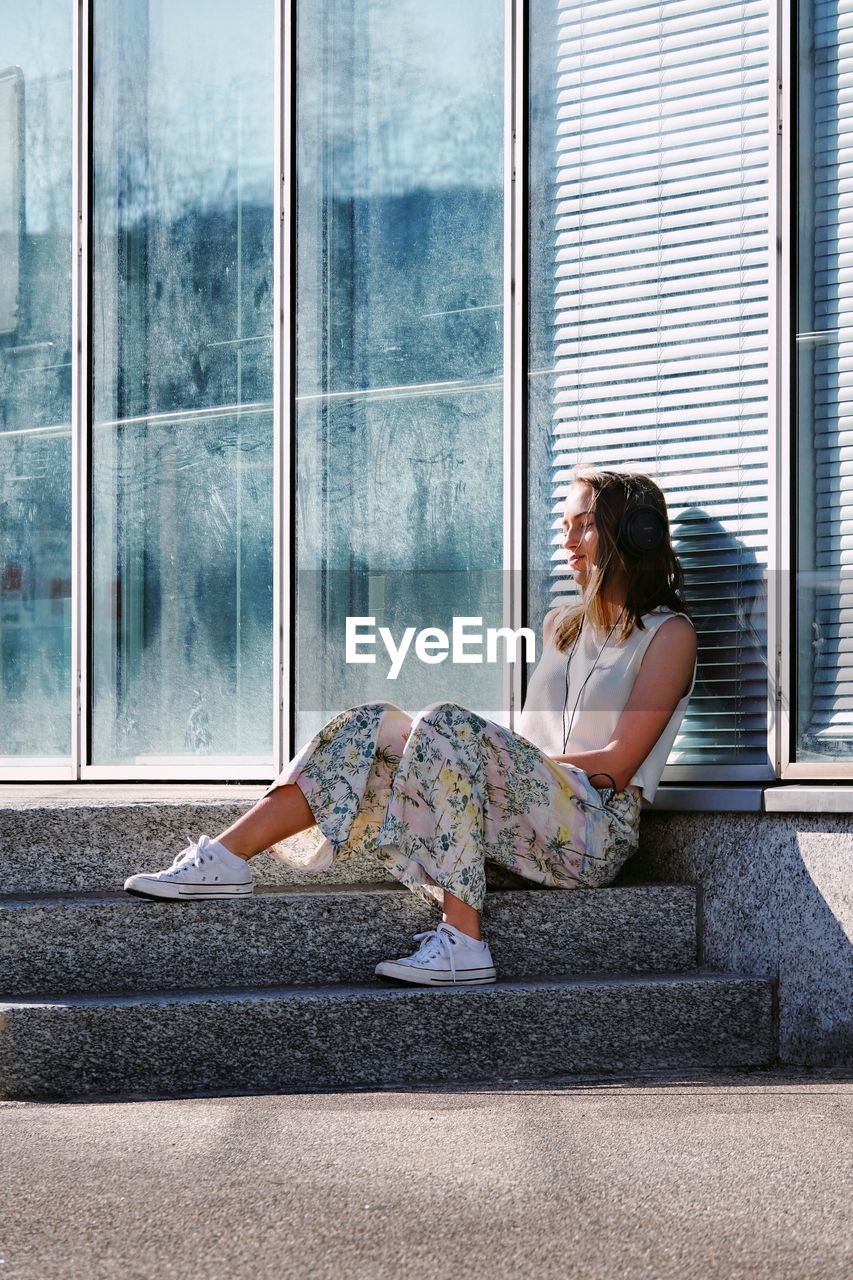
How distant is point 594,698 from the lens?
15.2 feet

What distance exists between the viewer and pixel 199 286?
5.71 meters

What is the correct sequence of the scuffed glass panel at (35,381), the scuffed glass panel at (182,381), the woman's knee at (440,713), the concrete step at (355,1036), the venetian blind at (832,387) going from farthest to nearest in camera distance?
1. the scuffed glass panel at (35,381)
2. the scuffed glass panel at (182,381)
3. the venetian blind at (832,387)
4. the woman's knee at (440,713)
5. the concrete step at (355,1036)

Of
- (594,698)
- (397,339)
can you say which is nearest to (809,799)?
(594,698)

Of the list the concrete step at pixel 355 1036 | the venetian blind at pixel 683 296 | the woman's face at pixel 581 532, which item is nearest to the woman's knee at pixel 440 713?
the concrete step at pixel 355 1036

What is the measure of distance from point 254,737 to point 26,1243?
10.4 feet

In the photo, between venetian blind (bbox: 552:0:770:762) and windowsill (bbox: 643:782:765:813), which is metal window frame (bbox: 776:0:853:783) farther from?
windowsill (bbox: 643:782:765:813)

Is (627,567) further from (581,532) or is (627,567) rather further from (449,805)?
(449,805)

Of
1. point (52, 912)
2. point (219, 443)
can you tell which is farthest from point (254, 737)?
point (52, 912)

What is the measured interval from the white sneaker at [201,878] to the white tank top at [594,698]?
107cm

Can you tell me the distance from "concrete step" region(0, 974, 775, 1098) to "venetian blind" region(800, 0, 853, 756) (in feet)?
3.09

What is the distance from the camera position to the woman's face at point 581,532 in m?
4.76

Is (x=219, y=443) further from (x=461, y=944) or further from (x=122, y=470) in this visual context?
(x=461, y=944)

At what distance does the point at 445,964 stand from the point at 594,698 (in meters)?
1.01

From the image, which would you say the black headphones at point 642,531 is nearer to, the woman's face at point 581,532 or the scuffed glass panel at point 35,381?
the woman's face at point 581,532
